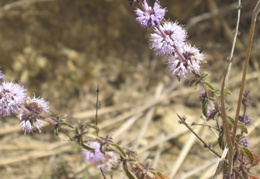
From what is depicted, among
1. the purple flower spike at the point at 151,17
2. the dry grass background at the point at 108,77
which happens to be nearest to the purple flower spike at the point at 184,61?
the purple flower spike at the point at 151,17

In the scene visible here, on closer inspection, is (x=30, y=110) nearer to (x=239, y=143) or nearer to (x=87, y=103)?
(x=239, y=143)

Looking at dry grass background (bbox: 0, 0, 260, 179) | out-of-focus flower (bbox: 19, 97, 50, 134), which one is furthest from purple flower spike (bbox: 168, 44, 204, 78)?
dry grass background (bbox: 0, 0, 260, 179)

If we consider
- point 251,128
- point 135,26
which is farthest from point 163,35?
point 135,26

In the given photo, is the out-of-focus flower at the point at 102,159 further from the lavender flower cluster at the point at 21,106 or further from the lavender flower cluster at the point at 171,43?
the lavender flower cluster at the point at 171,43

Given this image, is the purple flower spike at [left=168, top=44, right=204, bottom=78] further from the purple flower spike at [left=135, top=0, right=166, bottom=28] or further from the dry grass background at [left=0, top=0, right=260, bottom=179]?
the dry grass background at [left=0, top=0, right=260, bottom=179]

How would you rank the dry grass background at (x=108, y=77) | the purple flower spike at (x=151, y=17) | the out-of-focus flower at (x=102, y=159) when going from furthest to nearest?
the dry grass background at (x=108, y=77) < the out-of-focus flower at (x=102, y=159) < the purple flower spike at (x=151, y=17)

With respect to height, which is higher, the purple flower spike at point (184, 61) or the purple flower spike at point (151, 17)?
the purple flower spike at point (151, 17)

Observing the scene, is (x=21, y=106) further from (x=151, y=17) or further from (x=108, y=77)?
(x=108, y=77)
